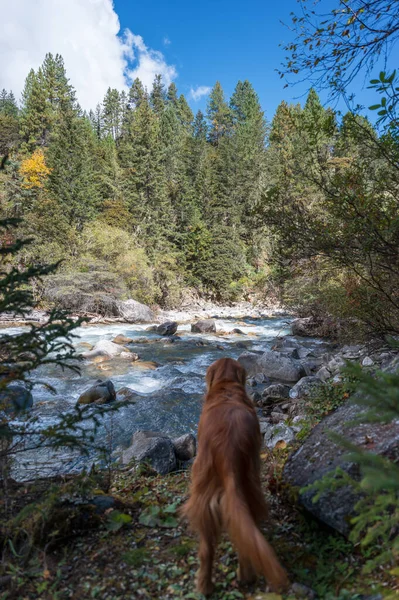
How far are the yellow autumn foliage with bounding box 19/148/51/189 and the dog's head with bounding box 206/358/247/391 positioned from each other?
34621mm

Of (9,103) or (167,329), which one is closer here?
(167,329)

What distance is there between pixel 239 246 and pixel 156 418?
30.9 m

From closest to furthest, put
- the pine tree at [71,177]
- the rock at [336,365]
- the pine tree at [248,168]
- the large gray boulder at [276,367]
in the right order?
the rock at [336,365] → the large gray boulder at [276,367] → the pine tree at [71,177] → the pine tree at [248,168]

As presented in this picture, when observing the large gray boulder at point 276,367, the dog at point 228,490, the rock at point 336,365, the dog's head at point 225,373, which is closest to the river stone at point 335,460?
the dog at point 228,490

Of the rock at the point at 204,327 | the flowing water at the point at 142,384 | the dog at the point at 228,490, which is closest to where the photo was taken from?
the dog at the point at 228,490

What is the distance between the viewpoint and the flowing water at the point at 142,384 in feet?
19.2

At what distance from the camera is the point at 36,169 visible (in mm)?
34844

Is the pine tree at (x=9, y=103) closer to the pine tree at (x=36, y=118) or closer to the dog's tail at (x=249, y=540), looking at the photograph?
the pine tree at (x=36, y=118)

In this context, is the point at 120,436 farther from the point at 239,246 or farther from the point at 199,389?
the point at 239,246

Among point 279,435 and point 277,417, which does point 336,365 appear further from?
point 279,435

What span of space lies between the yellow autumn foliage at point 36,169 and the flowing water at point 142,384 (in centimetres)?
2042

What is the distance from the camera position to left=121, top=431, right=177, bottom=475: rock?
5.12 m

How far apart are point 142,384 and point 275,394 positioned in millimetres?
3934

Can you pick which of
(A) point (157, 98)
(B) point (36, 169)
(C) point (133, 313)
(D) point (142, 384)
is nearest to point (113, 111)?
(A) point (157, 98)
